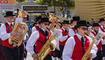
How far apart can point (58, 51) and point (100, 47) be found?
1.64 meters

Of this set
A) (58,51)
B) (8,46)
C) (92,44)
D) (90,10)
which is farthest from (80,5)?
(92,44)

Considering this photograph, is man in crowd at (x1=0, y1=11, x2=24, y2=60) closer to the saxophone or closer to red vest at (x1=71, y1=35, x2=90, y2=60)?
the saxophone

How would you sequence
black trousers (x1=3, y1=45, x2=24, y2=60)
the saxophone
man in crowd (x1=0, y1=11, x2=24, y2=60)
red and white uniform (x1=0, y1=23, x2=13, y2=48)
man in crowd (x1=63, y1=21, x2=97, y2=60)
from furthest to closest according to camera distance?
1. black trousers (x1=3, y1=45, x2=24, y2=60)
2. man in crowd (x1=0, y1=11, x2=24, y2=60)
3. red and white uniform (x1=0, y1=23, x2=13, y2=48)
4. the saxophone
5. man in crowd (x1=63, y1=21, x2=97, y2=60)

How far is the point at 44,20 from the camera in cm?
639

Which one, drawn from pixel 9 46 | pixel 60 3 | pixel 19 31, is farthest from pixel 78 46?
pixel 60 3

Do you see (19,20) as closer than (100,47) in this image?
Yes

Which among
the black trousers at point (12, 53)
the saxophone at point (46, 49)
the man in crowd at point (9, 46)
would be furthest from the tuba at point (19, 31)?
the saxophone at point (46, 49)

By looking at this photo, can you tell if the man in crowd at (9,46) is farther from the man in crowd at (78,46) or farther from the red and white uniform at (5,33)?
the man in crowd at (78,46)

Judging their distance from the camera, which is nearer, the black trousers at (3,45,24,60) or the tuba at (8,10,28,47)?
the tuba at (8,10,28,47)

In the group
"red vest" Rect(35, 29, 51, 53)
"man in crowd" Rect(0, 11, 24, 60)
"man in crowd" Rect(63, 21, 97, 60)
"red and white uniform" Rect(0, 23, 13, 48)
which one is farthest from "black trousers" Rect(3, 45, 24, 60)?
"man in crowd" Rect(63, 21, 97, 60)

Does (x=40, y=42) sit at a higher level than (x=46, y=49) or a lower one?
higher

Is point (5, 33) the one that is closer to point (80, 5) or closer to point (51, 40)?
point (51, 40)

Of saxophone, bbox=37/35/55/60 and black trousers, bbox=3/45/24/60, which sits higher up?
saxophone, bbox=37/35/55/60

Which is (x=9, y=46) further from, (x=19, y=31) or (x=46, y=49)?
(x=46, y=49)
